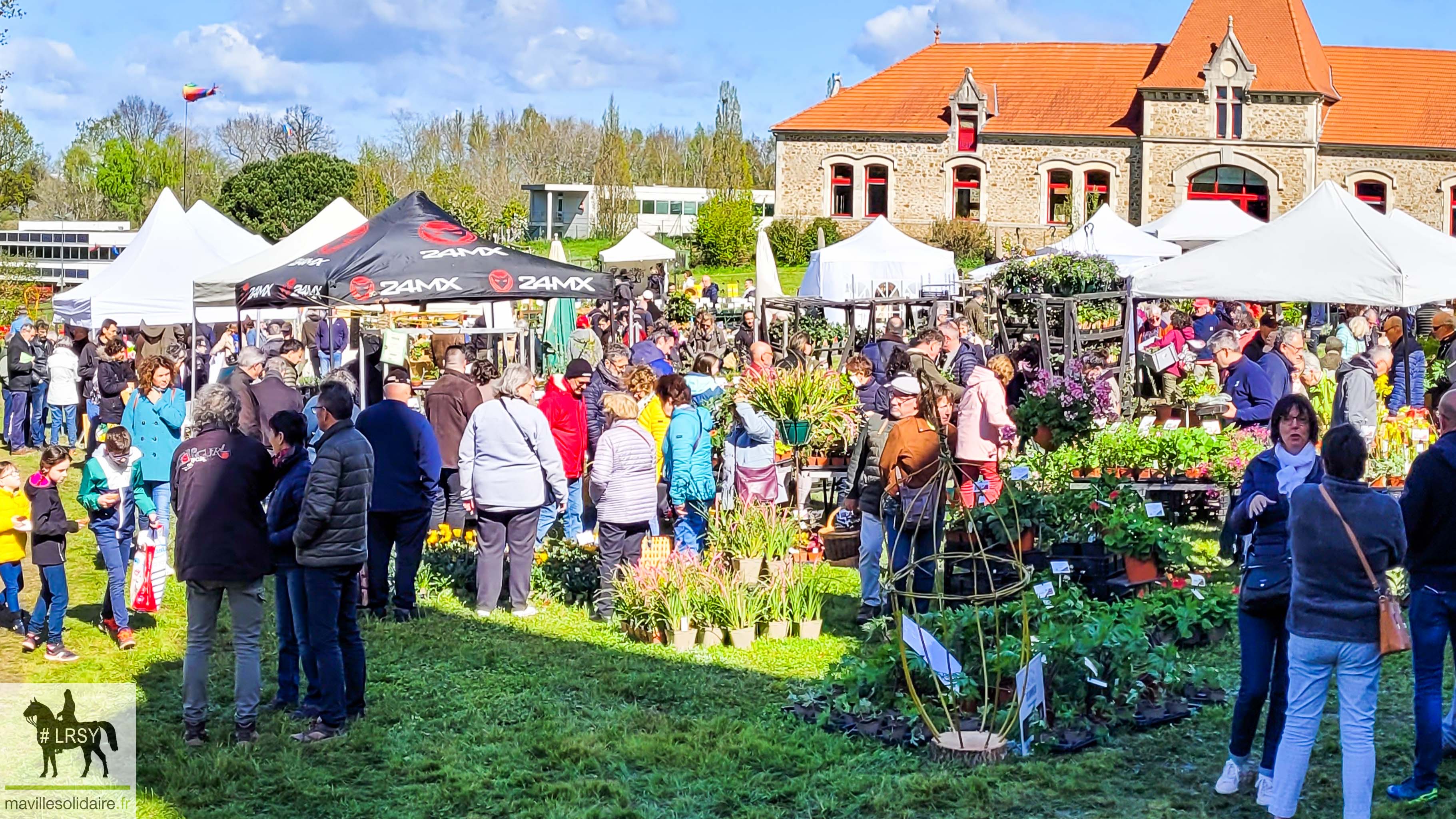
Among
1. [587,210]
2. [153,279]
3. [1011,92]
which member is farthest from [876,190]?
[153,279]

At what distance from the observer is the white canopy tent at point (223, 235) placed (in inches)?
698

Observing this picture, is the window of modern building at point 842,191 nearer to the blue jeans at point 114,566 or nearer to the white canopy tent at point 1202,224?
the white canopy tent at point 1202,224

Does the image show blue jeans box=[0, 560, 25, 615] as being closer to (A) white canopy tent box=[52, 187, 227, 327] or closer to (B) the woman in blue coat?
(B) the woman in blue coat

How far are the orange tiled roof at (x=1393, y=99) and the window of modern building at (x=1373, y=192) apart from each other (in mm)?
1161

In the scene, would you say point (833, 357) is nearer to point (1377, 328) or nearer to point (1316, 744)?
point (1377, 328)

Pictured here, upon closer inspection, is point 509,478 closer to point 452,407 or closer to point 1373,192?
point 452,407

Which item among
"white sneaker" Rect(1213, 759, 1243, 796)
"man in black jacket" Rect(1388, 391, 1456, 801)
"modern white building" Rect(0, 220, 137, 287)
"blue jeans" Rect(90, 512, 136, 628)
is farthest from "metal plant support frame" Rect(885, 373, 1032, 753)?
"modern white building" Rect(0, 220, 137, 287)

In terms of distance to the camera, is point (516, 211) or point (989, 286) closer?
point (989, 286)

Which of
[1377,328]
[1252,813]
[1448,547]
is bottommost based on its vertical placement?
[1252,813]

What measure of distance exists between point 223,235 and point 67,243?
32933 mm

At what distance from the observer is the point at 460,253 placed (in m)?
10.6

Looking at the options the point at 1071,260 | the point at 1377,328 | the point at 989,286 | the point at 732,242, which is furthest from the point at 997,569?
the point at 732,242

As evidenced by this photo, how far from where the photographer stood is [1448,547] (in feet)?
16.6

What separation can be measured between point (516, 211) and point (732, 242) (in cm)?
711
